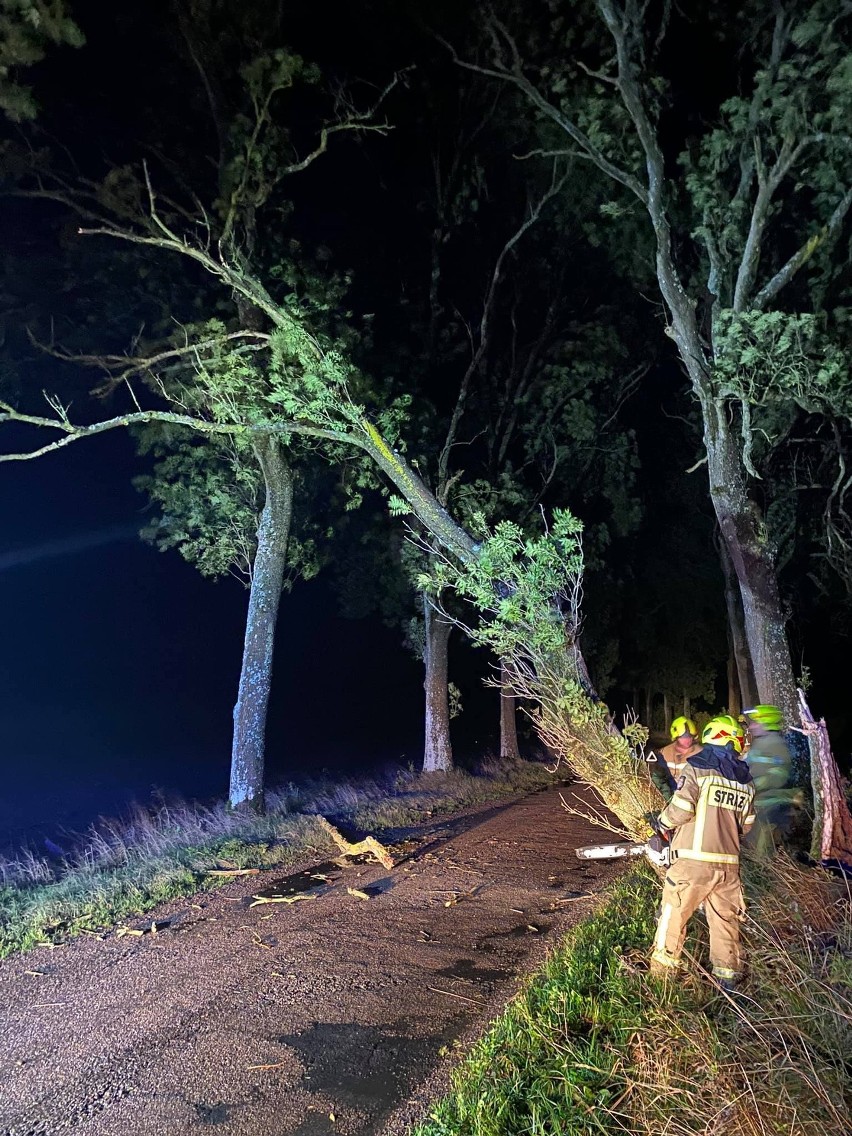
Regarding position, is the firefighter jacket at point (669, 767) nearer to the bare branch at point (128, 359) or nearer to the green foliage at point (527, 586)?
the green foliage at point (527, 586)

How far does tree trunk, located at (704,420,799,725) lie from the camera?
952 cm

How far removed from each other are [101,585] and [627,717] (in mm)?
25928

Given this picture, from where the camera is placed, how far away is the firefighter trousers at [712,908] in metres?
4.50

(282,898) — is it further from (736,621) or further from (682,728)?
(736,621)

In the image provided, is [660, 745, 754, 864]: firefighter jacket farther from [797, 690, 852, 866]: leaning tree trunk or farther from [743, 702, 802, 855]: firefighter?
[797, 690, 852, 866]: leaning tree trunk

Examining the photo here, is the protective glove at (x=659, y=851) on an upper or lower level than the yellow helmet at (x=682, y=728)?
lower

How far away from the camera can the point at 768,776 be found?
22.6ft

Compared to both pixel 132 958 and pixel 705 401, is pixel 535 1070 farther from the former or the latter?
pixel 705 401

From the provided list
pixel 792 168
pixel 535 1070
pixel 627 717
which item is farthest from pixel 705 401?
pixel 535 1070

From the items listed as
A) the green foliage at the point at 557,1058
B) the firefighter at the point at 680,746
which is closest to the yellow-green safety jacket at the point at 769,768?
the firefighter at the point at 680,746

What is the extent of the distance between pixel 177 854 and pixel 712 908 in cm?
604

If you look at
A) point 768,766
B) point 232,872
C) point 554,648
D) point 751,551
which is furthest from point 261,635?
A: point 768,766

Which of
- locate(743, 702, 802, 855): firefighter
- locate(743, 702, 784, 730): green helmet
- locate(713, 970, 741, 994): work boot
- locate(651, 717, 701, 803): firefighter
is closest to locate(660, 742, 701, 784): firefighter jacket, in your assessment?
locate(651, 717, 701, 803): firefighter

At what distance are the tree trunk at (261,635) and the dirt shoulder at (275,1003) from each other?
13.2 feet
